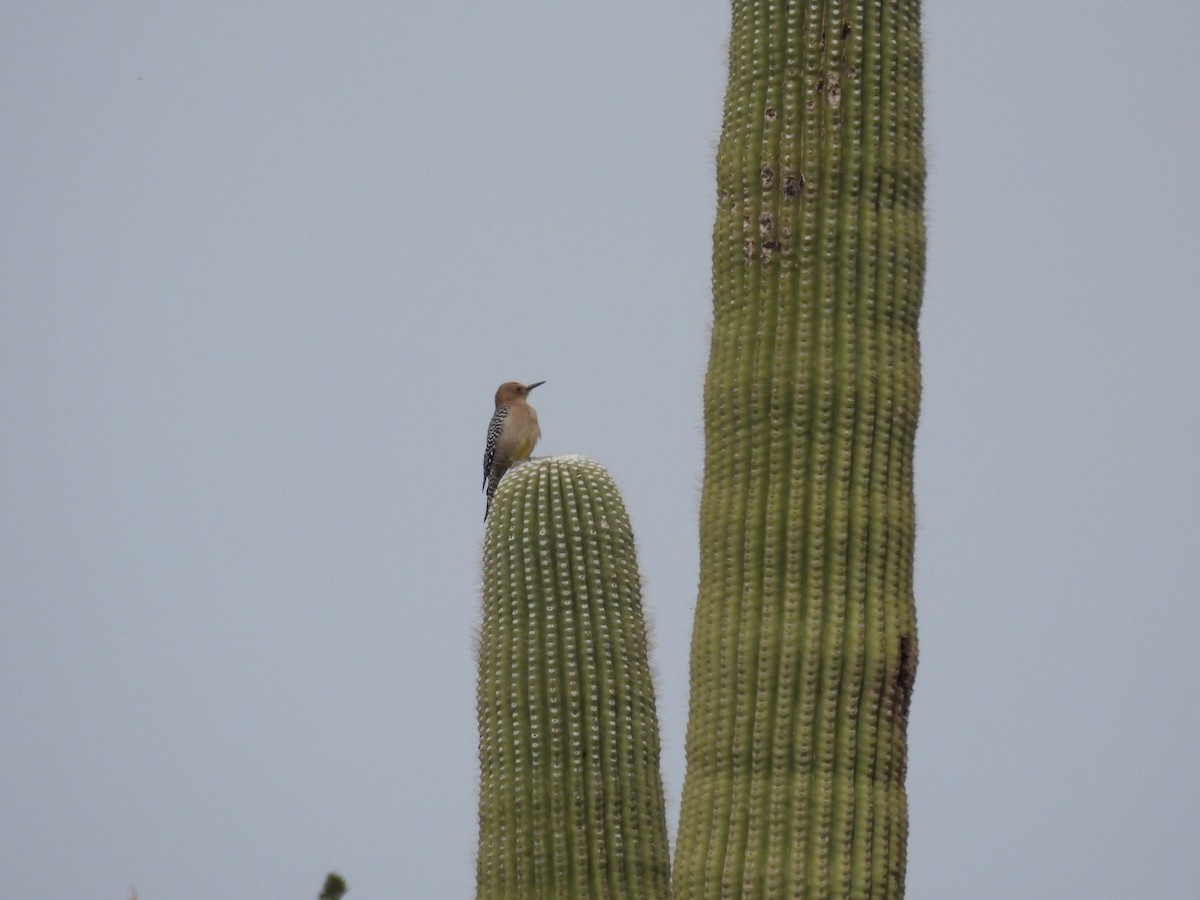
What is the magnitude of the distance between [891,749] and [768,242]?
6.75ft

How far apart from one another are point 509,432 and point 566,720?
25.0ft

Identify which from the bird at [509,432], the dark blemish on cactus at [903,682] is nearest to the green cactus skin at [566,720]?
the dark blemish on cactus at [903,682]

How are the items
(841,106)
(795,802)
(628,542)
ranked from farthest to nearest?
(628,542), (841,106), (795,802)

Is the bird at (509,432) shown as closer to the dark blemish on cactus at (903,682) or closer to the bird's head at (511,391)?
the bird's head at (511,391)

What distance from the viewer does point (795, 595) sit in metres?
8.05

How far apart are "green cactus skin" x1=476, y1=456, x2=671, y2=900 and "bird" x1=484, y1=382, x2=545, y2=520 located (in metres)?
7.06

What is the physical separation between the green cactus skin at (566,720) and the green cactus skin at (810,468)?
0.37 metres

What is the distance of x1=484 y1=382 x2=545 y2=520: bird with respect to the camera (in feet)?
52.6

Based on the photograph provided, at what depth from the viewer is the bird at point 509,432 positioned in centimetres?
1603

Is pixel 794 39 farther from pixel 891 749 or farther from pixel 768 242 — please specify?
pixel 891 749

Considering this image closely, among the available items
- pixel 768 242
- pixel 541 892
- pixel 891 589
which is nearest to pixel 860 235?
pixel 768 242

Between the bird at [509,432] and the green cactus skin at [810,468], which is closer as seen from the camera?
the green cactus skin at [810,468]

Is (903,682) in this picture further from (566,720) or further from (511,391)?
(511,391)

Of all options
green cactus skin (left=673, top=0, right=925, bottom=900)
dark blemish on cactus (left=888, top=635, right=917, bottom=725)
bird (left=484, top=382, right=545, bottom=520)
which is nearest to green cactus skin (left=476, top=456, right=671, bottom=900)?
green cactus skin (left=673, top=0, right=925, bottom=900)
